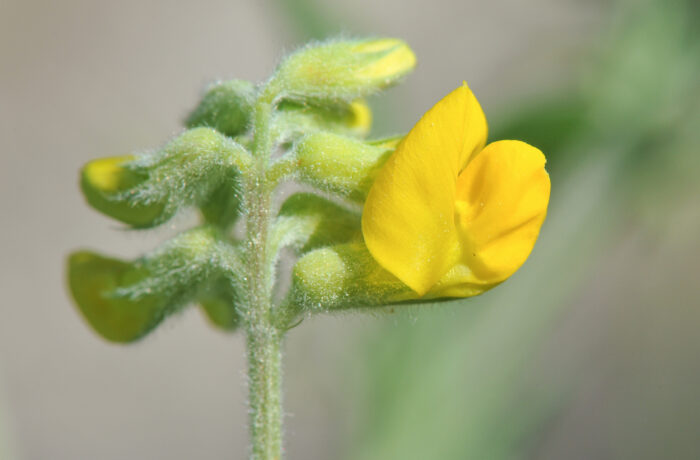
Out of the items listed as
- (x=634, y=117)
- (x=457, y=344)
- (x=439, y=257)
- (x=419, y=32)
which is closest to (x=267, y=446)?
(x=439, y=257)

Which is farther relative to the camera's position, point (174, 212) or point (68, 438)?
point (68, 438)

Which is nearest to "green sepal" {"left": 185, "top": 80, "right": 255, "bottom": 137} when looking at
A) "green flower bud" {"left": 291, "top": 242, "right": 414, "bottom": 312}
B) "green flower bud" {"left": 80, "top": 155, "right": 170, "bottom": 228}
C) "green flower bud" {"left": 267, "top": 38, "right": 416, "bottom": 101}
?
"green flower bud" {"left": 267, "top": 38, "right": 416, "bottom": 101}

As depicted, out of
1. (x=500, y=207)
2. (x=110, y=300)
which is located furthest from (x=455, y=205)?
(x=110, y=300)

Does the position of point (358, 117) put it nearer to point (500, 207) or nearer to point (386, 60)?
point (386, 60)

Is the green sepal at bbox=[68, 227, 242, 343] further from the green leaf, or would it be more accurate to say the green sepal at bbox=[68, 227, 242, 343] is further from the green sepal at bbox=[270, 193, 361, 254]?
the green sepal at bbox=[270, 193, 361, 254]

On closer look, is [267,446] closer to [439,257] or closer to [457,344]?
[439,257]

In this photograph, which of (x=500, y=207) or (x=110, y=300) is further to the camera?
(x=110, y=300)

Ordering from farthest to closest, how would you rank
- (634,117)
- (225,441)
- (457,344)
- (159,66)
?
(159,66) < (225,441) < (634,117) < (457,344)

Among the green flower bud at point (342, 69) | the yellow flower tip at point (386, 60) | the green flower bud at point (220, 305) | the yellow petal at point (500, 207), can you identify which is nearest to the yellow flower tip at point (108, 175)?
the green flower bud at point (220, 305)
